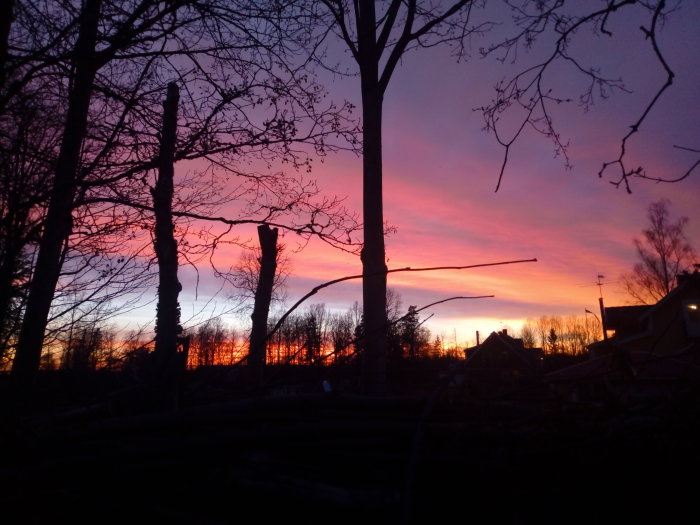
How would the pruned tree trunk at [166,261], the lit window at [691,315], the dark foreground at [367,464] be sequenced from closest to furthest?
the dark foreground at [367,464] → the pruned tree trunk at [166,261] → the lit window at [691,315]

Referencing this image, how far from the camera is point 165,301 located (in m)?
4.91

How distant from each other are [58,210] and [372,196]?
14.1ft

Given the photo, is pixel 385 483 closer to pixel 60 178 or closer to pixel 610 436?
pixel 610 436

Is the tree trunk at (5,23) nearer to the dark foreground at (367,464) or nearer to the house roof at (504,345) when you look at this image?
the dark foreground at (367,464)

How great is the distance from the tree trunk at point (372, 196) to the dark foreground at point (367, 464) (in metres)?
4.57

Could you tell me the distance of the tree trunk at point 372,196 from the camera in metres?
7.06

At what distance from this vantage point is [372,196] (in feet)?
25.5

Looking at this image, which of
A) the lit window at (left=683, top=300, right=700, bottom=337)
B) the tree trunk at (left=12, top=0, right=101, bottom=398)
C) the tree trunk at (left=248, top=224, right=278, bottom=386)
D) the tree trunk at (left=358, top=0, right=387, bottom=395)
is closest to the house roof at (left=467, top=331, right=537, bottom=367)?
the tree trunk at (left=358, top=0, right=387, bottom=395)

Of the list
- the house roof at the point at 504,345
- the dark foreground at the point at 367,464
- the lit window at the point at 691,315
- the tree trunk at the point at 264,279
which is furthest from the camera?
the lit window at the point at 691,315

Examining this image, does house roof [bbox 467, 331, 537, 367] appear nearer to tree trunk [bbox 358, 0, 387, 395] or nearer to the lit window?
tree trunk [bbox 358, 0, 387, 395]

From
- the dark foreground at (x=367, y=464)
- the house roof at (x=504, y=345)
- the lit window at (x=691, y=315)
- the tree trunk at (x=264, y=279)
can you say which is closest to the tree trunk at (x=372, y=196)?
the house roof at (x=504, y=345)

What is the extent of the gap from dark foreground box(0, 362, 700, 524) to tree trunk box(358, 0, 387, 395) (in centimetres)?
457

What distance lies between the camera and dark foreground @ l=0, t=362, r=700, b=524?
1.67m

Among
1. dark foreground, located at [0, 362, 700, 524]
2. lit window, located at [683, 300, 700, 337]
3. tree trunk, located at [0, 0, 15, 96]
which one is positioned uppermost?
tree trunk, located at [0, 0, 15, 96]
